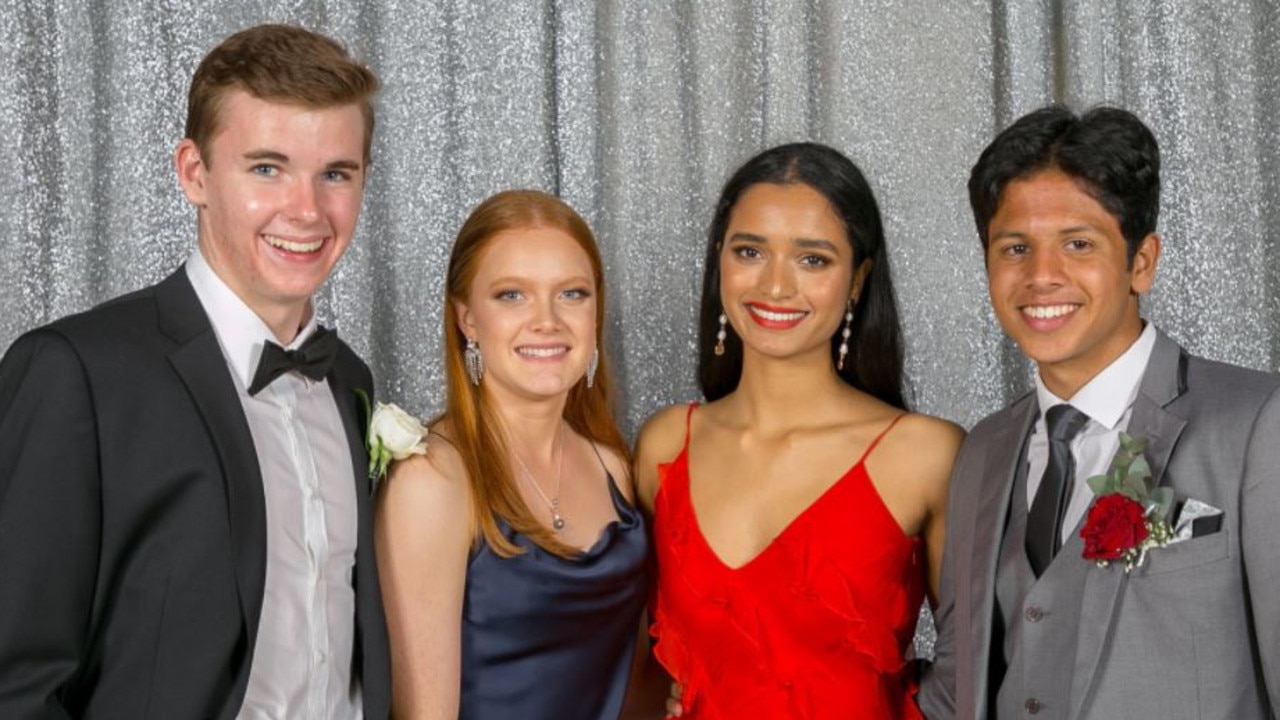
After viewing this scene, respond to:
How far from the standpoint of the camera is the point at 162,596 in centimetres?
198

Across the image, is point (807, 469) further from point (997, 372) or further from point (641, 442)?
point (997, 372)

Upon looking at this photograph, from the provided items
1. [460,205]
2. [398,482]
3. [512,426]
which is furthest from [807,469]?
[460,205]

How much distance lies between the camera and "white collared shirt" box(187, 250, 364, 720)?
84.7 inches

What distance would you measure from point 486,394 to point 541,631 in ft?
1.42

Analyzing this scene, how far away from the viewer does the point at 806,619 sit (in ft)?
8.98

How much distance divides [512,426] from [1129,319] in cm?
103

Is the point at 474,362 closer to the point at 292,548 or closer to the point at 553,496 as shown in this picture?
the point at 553,496

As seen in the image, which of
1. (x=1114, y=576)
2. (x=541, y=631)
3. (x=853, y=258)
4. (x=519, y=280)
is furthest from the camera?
(x=853, y=258)

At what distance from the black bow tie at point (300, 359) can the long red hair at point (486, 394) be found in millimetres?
373

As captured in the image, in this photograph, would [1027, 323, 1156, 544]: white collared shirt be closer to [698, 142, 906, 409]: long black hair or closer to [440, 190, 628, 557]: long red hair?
[698, 142, 906, 409]: long black hair

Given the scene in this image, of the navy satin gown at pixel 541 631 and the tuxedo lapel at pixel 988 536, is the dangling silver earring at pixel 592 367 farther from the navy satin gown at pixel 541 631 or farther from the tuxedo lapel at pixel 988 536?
the tuxedo lapel at pixel 988 536

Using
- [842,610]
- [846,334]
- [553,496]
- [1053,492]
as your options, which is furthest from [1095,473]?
[553,496]

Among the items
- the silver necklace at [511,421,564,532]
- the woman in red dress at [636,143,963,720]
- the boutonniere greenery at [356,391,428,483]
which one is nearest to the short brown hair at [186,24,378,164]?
the boutonniere greenery at [356,391,428,483]

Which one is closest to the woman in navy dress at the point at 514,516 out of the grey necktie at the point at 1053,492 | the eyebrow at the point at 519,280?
the eyebrow at the point at 519,280
